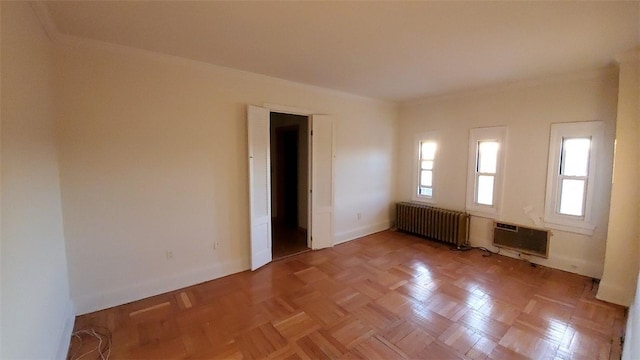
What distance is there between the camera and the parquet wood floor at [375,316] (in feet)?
6.57

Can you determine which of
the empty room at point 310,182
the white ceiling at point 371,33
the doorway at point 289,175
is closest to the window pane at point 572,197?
the empty room at point 310,182

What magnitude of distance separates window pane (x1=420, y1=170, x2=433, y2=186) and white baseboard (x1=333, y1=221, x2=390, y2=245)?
103 cm

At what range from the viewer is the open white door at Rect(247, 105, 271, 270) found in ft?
10.5

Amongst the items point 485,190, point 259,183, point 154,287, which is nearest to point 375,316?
point 259,183

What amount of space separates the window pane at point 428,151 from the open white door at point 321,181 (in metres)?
1.88

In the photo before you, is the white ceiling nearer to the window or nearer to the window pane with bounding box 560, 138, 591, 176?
the window pane with bounding box 560, 138, 591, 176

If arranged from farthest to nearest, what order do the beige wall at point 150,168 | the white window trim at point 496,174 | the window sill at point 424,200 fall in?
the window sill at point 424,200, the white window trim at point 496,174, the beige wall at point 150,168

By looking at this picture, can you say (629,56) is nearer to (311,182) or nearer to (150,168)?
(311,182)

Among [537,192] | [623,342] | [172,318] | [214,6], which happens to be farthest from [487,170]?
[172,318]

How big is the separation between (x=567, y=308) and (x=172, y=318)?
368cm

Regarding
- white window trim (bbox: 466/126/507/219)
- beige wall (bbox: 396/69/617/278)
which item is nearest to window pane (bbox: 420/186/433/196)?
beige wall (bbox: 396/69/617/278)

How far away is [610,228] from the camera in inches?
107

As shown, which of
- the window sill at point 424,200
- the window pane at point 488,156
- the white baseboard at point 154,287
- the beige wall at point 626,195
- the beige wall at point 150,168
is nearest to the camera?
the beige wall at point 150,168

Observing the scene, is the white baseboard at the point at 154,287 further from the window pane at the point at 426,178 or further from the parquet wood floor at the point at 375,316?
the window pane at the point at 426,178
